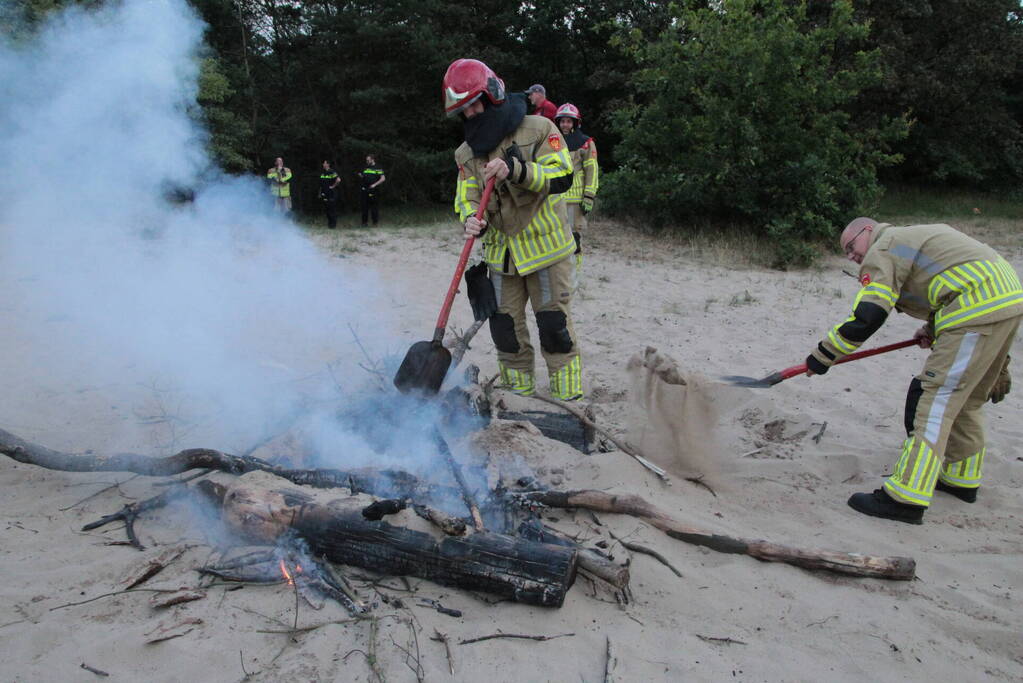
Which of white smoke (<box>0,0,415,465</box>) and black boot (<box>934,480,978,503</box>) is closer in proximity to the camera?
black boot (<box>934,480,978,503</box>)

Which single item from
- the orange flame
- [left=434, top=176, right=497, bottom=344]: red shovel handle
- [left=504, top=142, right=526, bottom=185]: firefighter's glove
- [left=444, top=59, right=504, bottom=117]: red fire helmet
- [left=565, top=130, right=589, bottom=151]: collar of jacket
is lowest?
the orange flame

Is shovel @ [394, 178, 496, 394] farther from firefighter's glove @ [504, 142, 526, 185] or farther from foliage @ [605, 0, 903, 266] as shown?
foliage @ [605, 0, 903, 266]

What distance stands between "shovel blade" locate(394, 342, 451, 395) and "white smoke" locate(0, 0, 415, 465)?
1.54ft

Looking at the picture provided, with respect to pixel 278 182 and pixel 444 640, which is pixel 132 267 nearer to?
pixel 444 640

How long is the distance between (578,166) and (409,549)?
19.9ft

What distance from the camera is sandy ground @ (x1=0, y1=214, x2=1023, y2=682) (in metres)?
2.51

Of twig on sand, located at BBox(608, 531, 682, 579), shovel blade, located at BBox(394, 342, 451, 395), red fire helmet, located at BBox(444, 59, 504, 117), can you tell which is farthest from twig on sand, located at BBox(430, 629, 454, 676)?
red fire helmet, located at BBox(444, 59, 504, 117)

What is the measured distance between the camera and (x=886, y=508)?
372cm

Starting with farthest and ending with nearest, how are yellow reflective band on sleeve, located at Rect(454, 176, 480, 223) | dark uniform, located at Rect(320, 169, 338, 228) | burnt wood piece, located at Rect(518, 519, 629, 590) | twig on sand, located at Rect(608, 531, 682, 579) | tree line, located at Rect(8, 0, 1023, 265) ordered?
1. dark uniform, located at Rect(320, 169, 338, 228)
2. tree line, located at Rect(8, 0, 1023, 265)
3. yellow reflective band on sleeve, located at Rect(454, 176, 480, 223)
4. twig on sand, located at Rect(608, 531, 682, 579)
5. burnt wood piece, located at Rect(518, 519, 629, 590)

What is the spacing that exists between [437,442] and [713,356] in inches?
135

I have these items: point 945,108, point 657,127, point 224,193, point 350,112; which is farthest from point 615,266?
point 945,108

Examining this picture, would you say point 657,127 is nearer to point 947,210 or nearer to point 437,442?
point 947,210

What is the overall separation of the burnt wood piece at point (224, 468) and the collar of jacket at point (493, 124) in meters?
2.16

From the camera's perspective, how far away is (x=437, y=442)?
367cm
